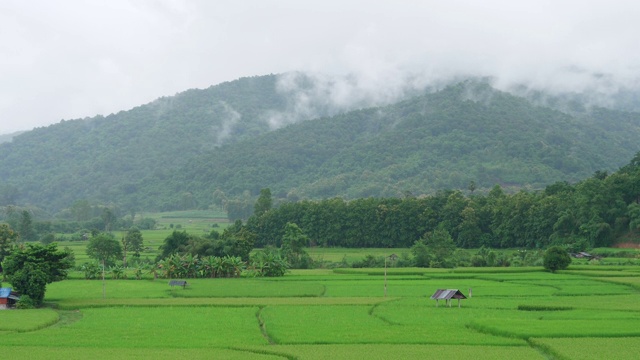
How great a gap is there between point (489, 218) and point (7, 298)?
195 feet

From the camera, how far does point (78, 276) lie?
6650 cm

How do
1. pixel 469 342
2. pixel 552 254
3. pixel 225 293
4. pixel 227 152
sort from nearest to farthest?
pixel 469 342 → pixel 225 293 → pixel 552 254 → pixel 227 152

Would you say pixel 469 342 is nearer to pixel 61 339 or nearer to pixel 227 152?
pixel 61 339

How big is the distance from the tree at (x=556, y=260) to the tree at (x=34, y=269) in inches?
1383

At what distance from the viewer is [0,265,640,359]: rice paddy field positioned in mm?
28812

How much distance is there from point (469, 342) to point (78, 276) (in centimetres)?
4414

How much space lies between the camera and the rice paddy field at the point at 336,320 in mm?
28812

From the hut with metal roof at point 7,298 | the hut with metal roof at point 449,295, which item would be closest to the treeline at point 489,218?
the hut with metal roof at point 449,295

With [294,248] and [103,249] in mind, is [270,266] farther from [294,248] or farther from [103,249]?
[103,249]

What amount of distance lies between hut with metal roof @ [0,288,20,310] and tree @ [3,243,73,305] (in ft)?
1.75

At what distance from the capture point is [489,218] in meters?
92.0

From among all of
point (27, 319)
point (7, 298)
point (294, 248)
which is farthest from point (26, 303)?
point (294, 248)

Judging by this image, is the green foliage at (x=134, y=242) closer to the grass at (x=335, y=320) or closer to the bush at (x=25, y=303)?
the grass at (x=335, y=320)

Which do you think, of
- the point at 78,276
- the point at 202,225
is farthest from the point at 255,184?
the point at 78,276
